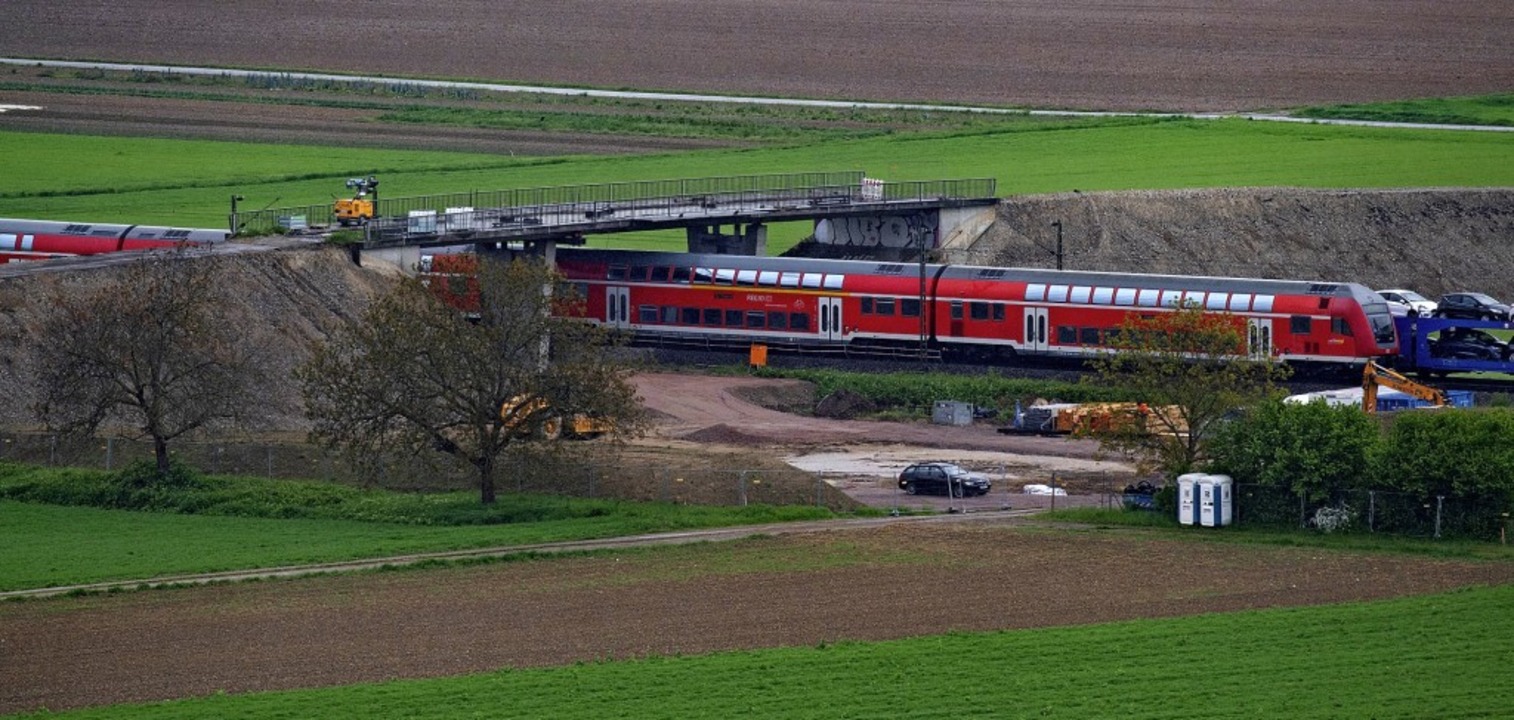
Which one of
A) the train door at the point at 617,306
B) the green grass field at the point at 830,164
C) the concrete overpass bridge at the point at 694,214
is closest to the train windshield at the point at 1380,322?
the concrete overpass bridge at the point at 694,214

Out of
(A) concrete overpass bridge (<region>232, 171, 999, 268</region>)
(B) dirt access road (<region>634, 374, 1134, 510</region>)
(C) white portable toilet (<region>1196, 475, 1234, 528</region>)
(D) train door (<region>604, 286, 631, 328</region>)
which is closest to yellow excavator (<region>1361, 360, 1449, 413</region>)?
(B) dirt access road (<region>634, 374, 1134, 510</region>)

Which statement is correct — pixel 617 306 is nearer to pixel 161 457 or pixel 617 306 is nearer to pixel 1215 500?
pixel 161 457

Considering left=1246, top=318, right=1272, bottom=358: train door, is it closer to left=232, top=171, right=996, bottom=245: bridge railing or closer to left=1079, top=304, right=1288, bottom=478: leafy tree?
left=1079, top=304, right=1288, bottom=478: leafy tree

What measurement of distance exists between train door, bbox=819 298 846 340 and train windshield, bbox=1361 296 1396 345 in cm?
1910

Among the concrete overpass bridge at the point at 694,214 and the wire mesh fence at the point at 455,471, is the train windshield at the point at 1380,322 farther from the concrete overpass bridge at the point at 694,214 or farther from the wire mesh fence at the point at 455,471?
the concrete overpass bridge at the point at 694,214

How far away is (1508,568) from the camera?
165ft

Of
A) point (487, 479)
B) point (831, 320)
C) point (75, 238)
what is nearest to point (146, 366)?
point (487, 479)

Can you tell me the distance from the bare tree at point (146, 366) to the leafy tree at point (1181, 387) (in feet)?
75.0

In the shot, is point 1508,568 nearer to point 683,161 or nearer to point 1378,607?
point 1378,607

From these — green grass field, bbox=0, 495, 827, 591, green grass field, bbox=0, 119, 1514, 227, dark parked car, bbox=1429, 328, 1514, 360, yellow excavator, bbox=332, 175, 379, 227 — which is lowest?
green grass field, bbox=0, 495, 827, 591

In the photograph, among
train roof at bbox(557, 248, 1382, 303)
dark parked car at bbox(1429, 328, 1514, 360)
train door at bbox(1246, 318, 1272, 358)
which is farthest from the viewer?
train roof at bbox(557, 248, 1382, 303)

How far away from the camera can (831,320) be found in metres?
87.1

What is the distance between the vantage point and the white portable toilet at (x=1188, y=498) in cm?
5647

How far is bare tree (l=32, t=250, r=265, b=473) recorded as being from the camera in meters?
63.6
